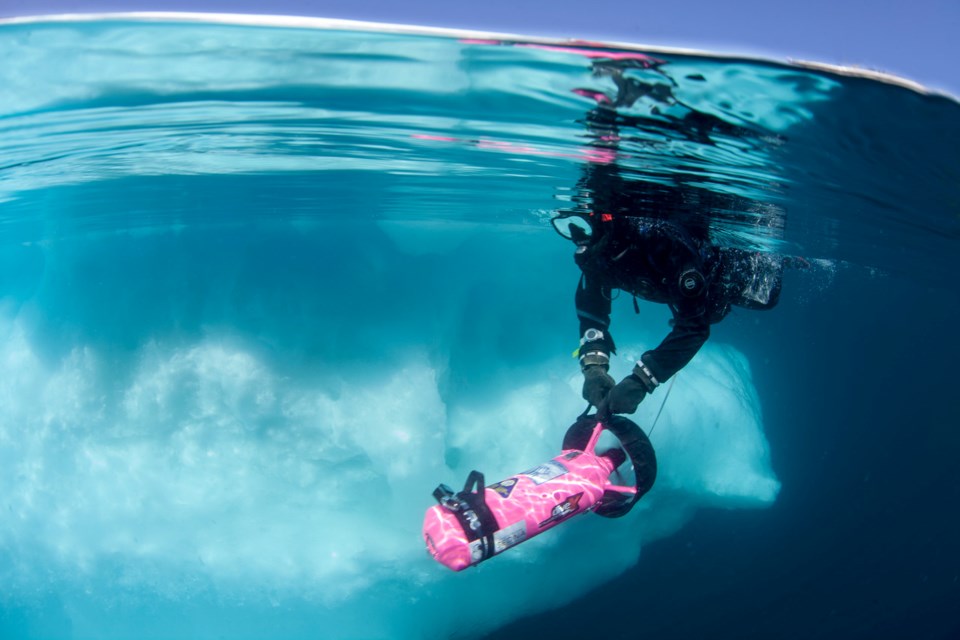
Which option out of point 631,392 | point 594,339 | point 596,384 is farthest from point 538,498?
point 594,339

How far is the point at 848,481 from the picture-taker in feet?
93.6

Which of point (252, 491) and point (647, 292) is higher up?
point (252, 491)

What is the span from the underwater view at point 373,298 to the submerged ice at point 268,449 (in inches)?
2.3

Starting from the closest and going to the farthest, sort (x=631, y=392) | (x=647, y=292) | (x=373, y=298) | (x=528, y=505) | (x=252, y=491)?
(x=528, y=505), (x=631, y=392), (x=647, y=292), (x=252, y=491), (x=373, y=298)

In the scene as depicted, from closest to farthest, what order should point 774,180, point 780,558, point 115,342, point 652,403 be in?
point 774,180 < point 115,342 < point 652,403 < point 780,558

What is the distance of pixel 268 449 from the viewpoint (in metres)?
9.70

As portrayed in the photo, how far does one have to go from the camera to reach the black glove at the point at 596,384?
17.7 feet

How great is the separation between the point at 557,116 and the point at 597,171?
240 cm

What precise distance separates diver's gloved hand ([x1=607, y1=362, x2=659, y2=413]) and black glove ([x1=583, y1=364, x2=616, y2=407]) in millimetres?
391

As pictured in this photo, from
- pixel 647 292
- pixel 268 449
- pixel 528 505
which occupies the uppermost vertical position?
pixel 268 449

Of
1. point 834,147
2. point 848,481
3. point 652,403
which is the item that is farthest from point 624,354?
point 848,481

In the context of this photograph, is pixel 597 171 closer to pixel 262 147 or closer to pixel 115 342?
pixel 262 147

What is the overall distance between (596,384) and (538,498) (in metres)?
1.75

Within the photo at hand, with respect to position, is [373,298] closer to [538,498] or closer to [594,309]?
[594,309]
